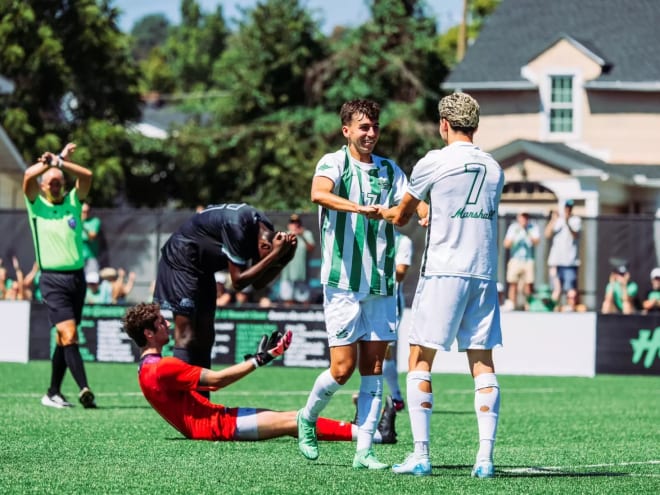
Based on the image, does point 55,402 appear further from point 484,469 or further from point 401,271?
point 484,469

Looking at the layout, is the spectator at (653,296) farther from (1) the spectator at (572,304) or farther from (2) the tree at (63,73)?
(2) the tree at (63,73)

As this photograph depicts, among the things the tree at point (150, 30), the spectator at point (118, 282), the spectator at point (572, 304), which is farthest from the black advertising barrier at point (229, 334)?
the tree at point (150, 30)

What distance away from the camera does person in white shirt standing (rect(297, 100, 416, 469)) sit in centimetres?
845

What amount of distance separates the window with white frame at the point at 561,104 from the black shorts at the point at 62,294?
2546 cm

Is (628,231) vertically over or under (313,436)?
over

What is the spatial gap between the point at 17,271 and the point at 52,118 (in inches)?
955

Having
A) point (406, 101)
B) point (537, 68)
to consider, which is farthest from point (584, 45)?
point (406, 101)

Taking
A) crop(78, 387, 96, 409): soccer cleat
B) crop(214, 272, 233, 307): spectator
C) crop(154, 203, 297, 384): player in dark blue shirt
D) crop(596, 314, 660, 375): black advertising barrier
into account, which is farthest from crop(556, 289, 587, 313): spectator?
crop(154, 203, 297, 384): player in dark blue shirt

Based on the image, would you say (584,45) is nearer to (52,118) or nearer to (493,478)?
(52,118)

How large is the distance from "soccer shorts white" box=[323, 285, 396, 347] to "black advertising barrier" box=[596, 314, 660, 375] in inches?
462

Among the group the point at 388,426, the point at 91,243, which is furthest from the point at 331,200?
the point at 91,243

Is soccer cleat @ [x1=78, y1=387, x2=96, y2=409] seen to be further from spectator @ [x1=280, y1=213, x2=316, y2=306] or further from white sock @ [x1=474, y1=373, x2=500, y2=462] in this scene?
spectator @ [x1=280, y1=213, x2=316, y2=306]

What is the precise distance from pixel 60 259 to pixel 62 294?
1.05 ft

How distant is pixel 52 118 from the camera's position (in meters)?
45.8
